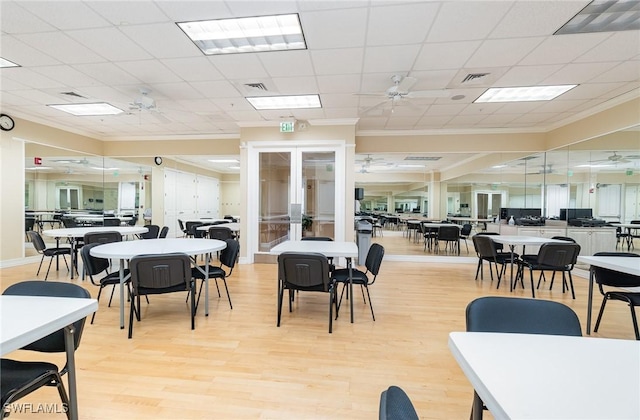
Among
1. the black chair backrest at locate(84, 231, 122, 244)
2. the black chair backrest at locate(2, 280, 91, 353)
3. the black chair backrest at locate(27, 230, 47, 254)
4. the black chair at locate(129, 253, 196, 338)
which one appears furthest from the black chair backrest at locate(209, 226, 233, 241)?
the black chair backrest at locate(2, 280, 91, 353)

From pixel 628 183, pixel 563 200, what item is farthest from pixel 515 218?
pixel 628 183

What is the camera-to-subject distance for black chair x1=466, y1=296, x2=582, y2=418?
137 centimetres

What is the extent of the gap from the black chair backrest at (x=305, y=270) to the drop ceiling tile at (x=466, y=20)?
2.70 meters

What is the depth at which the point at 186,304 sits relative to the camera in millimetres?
3766

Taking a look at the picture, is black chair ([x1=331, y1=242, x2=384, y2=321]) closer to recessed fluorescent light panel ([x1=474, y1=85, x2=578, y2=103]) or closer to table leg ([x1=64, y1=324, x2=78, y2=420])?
table leg ([x1=64, y1=324, x2=78, y2=420])

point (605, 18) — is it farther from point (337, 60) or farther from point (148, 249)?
point (148, 249)

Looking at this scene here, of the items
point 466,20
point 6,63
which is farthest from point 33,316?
point 6,63

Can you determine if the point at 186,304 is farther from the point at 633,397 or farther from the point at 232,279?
the point at 633,397

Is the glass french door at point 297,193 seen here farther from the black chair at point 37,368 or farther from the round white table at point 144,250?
the black chair at point 37,368

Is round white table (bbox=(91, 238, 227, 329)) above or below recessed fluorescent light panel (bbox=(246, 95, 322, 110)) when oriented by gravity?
below

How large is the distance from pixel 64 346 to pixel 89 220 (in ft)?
26.8

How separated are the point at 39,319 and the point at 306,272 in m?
1.95

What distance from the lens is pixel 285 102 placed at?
17.3 feet

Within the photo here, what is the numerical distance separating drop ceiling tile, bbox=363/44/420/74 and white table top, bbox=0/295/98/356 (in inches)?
144
